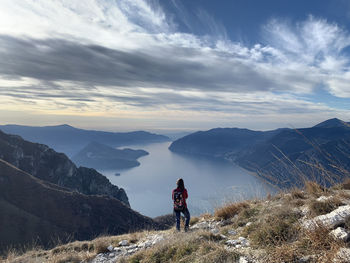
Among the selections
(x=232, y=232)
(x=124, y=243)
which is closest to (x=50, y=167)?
(x=124, y=243)

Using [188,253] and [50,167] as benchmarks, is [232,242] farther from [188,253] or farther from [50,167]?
[50,167]

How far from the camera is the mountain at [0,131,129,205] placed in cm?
Answer: 11438

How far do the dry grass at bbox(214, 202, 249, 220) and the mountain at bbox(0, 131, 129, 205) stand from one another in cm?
12845

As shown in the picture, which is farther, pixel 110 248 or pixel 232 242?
pixel 110 248

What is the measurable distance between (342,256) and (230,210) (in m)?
5.18

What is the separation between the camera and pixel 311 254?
329 centimetres

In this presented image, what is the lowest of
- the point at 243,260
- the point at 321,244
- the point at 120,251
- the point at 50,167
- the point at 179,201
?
the point at 50,167

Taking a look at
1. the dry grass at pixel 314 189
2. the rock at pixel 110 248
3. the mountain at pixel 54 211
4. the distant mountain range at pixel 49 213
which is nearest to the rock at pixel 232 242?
the dry grass at pixel 314 189

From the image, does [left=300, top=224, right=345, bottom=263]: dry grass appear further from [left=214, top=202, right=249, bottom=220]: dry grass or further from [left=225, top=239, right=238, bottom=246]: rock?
[left=214, top=202, right=249, bottom=220]: dry grass

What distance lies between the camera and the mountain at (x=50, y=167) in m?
114

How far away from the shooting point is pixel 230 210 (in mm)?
7848

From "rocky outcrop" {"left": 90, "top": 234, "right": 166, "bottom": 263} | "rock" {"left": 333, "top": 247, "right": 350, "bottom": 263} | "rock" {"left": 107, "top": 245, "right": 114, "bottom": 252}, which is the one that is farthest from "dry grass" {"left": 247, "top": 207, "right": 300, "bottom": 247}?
"rock" {"left": 107, "top": 245, "right": 114, "bottom": 252}

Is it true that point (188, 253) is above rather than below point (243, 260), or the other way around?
Answer: below

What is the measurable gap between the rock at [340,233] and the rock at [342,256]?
0.31 meters
